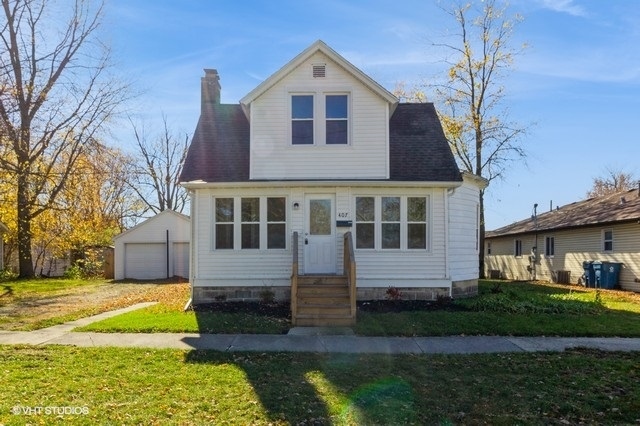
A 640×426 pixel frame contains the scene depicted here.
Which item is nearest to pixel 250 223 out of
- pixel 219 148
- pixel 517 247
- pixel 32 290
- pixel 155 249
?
pixel 219 148

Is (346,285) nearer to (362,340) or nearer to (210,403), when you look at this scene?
(362,340)

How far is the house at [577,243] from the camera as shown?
19.5 metres

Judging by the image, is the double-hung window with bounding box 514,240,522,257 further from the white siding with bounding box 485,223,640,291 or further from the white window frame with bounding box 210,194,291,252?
the white window frame with bounding box 210,194,291,252

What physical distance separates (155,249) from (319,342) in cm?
1818

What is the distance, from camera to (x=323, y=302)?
10.7 m

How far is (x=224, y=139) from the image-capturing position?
45.7 ft

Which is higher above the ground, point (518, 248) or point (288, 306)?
point (518, 248)

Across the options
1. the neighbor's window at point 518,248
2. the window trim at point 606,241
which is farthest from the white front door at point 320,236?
the neighbor's window at point 518,248

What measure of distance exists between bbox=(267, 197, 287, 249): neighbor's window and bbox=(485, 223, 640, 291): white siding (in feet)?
49.8

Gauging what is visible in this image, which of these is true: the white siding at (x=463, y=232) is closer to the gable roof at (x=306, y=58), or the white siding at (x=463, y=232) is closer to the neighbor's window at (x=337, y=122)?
the neighbor's window at (x=337, y=122)

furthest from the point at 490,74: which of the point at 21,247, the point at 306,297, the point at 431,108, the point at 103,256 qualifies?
the point at 21,247

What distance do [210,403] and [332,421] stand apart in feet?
4.78

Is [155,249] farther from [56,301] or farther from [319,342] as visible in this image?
[319,342]

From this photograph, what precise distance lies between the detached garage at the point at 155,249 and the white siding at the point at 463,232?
1512 centimetres
